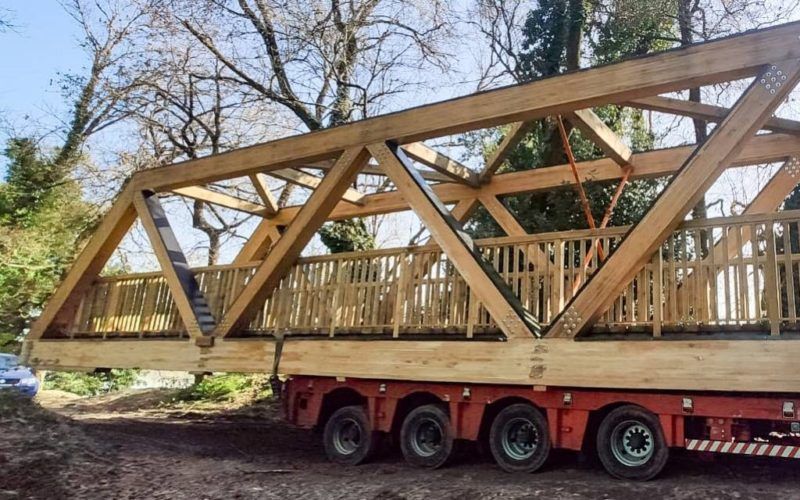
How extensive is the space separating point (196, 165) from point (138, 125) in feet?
39.8

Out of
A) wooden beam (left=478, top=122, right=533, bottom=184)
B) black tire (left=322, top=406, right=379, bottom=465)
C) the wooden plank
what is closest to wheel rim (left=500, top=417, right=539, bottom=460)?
the wooden plank

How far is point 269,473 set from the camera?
7594 millimetres

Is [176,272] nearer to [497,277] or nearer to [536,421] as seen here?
[497,277]

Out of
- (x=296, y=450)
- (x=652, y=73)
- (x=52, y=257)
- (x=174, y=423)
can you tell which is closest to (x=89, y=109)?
(x=52, y=257)

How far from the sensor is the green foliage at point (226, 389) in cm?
1727

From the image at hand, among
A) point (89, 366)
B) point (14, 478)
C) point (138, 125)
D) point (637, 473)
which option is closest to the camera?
point (637, 473)

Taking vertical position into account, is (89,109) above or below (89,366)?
above

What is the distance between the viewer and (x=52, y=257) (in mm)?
20953

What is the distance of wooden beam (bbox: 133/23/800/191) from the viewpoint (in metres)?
5.83

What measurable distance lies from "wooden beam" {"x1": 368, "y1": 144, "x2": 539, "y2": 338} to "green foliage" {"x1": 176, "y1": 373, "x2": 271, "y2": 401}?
35.2 ft

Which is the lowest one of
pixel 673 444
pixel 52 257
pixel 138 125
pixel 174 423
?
pixel 174 423

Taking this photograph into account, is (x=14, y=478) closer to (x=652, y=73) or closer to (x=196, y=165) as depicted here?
(x=196, y=165)

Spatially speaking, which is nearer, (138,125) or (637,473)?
(637,473)

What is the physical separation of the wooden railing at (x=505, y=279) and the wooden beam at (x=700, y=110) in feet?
5.34
